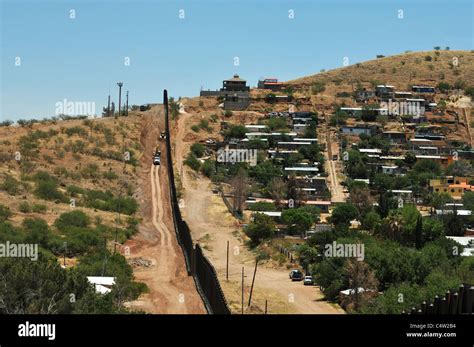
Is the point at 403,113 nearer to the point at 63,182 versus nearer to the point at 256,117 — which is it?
the point at 256,117

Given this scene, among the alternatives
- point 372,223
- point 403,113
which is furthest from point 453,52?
point 372,223

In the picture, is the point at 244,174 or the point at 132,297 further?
the point at 244,174

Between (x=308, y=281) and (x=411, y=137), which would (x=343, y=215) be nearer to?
(x=308, y=281)

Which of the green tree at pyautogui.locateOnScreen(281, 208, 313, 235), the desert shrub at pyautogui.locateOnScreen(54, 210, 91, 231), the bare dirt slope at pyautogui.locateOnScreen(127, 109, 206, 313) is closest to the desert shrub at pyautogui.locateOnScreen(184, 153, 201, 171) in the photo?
the bare dirt slope at pyautogui.locateOnScreen(127, 109, 206, 313)

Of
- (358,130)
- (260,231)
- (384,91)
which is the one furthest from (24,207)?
(384,91)

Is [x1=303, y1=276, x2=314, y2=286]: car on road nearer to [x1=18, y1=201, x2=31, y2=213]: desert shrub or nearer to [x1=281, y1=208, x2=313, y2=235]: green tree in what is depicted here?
[x1=281, y1=208, x2=313, y2=235]: green tree
